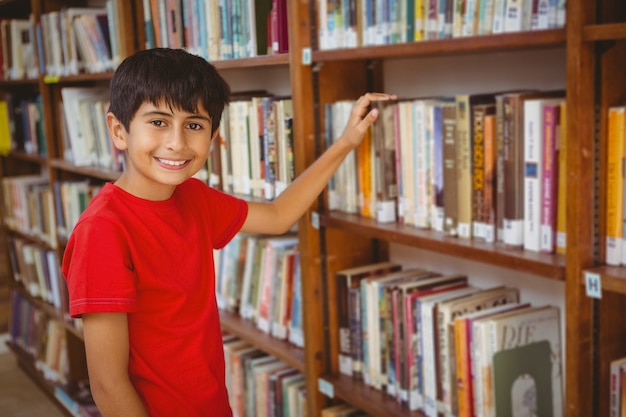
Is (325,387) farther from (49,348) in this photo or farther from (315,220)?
(49,348)

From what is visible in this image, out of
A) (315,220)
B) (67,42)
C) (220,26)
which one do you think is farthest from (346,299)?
(67,42)

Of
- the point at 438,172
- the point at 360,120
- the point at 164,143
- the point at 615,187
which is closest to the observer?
the point at 615,187

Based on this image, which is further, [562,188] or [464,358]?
[464,358]

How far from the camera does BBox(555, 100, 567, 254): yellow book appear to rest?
49.3 inches

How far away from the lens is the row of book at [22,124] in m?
3.50

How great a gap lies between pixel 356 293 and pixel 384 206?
265 millimetres

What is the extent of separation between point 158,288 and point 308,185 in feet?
1.52

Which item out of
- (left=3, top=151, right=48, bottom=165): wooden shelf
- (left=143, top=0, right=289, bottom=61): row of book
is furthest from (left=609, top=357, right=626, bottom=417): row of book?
(left=3, top=151, right=48, bottom=165): wooden shelf

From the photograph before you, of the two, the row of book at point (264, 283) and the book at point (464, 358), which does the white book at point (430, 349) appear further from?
the row of book at point (264, 283)

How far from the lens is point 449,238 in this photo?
1.49 meters

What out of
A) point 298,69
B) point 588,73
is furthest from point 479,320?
point 298,69

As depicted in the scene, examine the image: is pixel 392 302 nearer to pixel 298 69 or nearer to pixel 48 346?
pixel 298 69


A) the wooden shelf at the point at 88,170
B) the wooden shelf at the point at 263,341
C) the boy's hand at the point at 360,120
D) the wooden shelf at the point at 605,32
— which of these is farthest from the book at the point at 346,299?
the wooden shelf at the point at 88,170

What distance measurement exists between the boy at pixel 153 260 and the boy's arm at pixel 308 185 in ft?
0.70
